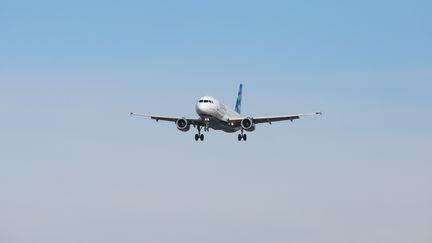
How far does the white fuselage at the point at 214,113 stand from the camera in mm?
134500

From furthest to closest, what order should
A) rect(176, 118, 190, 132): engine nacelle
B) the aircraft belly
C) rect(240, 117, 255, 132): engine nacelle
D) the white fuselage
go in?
rect(176, 118, 190, 132): engine nacelle → rect(240, 117, 255, 132): engine nacelle → the aircraft belly → the white fuselage

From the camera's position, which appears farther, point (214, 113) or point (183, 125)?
point (183, 125)

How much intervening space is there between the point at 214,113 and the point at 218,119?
225cm

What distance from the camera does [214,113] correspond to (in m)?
136

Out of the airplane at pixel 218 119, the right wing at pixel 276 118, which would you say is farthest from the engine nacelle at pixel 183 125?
the right wing at pixel 276 118

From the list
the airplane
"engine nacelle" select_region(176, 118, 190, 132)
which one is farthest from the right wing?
"engine nacelle" select_region(176, 118, 190, 132)

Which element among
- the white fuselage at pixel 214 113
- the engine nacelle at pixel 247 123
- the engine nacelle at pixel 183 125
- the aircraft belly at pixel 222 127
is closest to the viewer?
the white fuselage at pixel 214 113

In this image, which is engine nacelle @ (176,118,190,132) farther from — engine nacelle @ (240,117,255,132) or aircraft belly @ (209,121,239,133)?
engine nacelle @ (240,117,255,132)

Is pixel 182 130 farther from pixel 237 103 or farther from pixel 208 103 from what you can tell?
pixel 237 103

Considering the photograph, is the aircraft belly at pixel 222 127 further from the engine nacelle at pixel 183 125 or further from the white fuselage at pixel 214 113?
the engine nacelle at pixel 183 125

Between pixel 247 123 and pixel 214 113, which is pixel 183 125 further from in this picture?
pixel 247 123

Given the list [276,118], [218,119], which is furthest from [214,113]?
[276,118]

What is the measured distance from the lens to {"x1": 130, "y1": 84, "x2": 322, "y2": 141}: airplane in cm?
13525
